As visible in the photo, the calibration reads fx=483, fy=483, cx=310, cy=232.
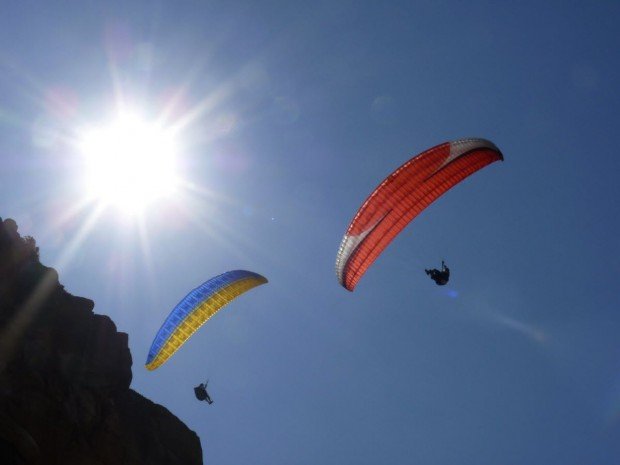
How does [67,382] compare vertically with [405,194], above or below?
below

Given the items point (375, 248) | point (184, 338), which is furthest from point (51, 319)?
point (375, 248)

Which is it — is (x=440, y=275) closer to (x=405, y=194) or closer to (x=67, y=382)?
(x=405, y=194)

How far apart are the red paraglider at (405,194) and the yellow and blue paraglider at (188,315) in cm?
736

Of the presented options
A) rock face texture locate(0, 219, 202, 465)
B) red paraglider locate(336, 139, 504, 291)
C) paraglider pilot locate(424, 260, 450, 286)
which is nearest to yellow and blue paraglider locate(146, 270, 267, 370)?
rock face texture locate(0, 219, 202, 465)

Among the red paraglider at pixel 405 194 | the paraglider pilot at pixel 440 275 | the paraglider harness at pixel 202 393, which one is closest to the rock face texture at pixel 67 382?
the paraglider harness at pixel 202 393

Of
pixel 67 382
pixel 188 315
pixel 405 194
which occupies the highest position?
pixel 405 194

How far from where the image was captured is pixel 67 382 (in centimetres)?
2505

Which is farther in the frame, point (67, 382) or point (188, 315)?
point (188, 315)

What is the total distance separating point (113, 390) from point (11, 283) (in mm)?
8329

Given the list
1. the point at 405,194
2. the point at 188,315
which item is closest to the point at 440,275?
the point at 405,194

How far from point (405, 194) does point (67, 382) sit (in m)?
19.7

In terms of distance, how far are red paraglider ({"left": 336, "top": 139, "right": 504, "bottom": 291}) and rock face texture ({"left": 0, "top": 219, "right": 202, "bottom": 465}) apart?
14593mm

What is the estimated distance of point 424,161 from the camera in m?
21.6

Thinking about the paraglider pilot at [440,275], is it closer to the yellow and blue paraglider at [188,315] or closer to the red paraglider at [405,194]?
the red paraglider at [405,194]
